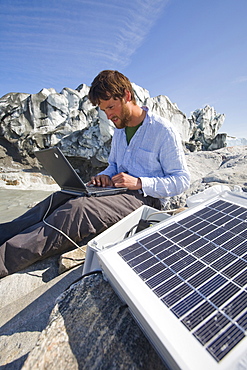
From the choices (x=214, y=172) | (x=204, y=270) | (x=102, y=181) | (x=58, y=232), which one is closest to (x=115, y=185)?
(x=102, y=181)

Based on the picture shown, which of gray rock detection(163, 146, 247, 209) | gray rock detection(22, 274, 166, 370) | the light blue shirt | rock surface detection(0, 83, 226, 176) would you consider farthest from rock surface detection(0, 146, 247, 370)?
rock surface detection(0, 83, 226, 176)

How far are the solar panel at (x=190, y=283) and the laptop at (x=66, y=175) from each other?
88 cm

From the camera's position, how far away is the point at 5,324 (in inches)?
47.1

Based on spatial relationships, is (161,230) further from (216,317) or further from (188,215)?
(216,317)

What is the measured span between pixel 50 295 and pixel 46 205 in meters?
0.85

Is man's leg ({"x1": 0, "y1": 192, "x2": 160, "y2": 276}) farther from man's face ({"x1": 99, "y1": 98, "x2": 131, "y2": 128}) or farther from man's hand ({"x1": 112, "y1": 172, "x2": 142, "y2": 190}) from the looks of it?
man's face ({"x1": 99, "y1": 98, "x2": 131, "y2": 128})

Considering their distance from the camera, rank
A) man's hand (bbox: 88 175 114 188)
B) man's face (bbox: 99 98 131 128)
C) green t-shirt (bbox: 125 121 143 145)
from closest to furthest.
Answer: man's face (bbox: 99 98 131 128)
man's hand (bbox: 88 175 114 188)
green t-shirt (bbox: 125 121 143 145)

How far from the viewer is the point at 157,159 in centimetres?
207

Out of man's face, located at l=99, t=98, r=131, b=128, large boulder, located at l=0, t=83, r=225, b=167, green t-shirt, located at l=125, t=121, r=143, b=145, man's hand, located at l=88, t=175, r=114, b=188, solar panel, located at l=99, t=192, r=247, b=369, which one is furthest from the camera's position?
large boulder, located at l=0, t=83, r=225, b=167

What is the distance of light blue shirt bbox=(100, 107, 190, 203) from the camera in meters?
1.86

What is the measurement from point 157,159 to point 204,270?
1.46 m

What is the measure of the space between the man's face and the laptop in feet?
2.36

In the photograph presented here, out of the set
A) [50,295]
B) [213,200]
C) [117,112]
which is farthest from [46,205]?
[213,200]

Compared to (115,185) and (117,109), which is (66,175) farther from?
(117,109)
